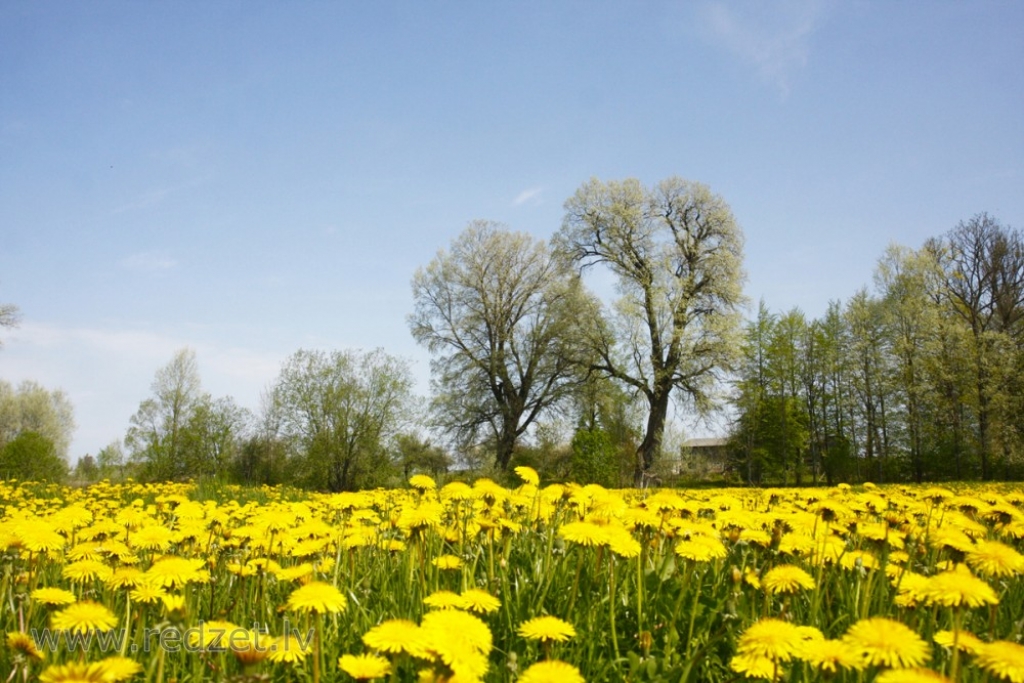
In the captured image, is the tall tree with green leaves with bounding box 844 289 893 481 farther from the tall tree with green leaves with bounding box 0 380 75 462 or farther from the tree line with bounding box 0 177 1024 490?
the tall tree with green leaves with bounding box 0 380 75 462

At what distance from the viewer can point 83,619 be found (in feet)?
4.91

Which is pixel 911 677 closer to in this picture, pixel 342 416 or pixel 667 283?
pixel 667 283

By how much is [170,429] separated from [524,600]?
43.5 metres

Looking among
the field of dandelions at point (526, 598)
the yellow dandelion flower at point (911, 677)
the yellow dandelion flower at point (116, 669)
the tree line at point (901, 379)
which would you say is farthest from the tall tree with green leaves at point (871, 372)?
the yellow dandelion flower at point (116, 669)

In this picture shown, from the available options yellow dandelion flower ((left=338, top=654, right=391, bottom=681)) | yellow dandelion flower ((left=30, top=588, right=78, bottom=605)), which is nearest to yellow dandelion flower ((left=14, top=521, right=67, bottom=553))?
yellow dandelion flower ((left=30, top=588, right=78, bottom=605))

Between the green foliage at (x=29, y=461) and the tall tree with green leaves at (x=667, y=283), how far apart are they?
59.7 feet

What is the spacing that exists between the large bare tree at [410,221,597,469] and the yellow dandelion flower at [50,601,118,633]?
2573cm

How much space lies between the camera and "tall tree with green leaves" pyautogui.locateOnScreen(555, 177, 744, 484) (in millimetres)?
23672

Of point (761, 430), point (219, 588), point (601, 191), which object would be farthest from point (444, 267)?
point (219, 588)

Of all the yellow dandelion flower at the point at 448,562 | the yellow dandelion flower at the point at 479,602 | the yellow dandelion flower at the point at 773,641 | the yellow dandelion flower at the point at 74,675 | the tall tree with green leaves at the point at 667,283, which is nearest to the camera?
the yellow dandelion flower at the point at 74,675

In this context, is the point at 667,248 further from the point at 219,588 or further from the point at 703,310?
the point at 219,588

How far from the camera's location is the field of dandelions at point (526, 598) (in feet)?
4.53

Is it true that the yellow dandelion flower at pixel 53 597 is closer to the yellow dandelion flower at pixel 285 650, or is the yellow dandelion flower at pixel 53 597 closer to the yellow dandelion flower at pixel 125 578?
the yellow dandelion flower at pixel 125 578

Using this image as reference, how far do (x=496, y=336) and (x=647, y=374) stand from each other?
7.12 metres
